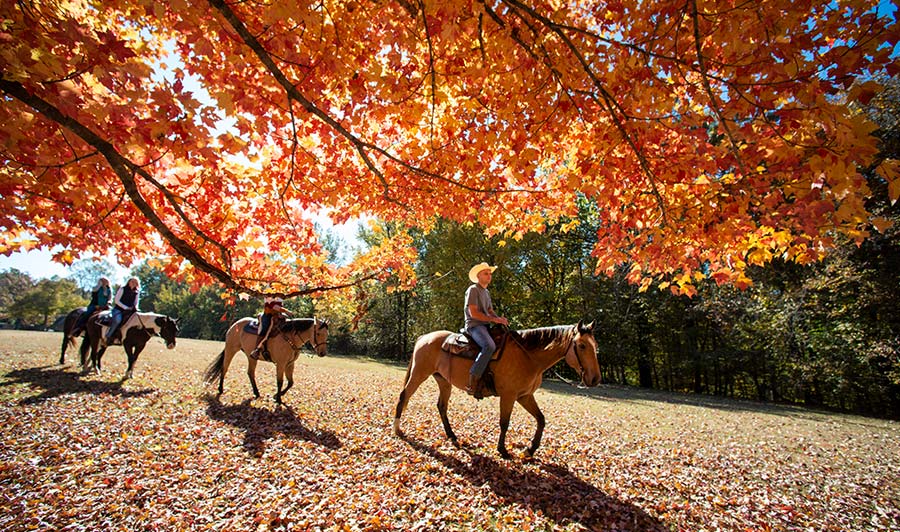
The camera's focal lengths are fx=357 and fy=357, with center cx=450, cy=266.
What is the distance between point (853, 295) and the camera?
16000 mm

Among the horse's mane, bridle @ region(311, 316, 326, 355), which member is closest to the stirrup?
the horse's mane

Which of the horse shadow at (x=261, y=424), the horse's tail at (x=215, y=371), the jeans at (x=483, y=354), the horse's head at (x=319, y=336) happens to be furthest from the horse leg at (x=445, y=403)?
the horse's tail at (x=215, y=371)

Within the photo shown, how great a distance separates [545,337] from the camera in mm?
5707

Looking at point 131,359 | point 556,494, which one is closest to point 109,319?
point 131,359

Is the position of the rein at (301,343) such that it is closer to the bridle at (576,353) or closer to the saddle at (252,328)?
the saddle at (252,328)

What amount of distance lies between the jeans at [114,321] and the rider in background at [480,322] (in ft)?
31.4

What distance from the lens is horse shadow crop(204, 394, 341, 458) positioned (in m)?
5.80

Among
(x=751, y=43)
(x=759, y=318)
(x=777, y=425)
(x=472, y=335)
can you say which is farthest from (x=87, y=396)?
(x=759, y=318)

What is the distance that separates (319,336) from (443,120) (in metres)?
5.77

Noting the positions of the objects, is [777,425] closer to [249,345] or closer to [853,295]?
[853,295]

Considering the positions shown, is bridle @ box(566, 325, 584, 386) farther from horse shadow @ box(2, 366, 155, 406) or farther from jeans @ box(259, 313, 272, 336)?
horse shadow @ box(2, 366, 155, 406)

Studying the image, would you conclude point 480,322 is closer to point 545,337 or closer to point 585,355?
point 545,337

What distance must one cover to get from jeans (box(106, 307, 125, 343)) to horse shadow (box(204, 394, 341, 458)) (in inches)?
143

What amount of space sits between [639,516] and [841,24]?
5.12 metres
